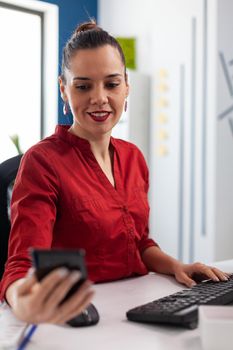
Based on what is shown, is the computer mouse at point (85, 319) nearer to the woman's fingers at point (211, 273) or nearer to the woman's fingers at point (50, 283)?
the woman's fingers at point (50, 283)

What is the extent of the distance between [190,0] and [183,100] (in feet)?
2.17

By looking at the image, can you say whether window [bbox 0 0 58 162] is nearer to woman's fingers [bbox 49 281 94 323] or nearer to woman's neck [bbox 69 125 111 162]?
woman's neck [bbox 69 125 111 162]

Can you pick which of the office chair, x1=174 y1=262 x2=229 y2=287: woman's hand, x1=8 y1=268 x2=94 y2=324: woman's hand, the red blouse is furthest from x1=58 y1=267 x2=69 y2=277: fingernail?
the office chair

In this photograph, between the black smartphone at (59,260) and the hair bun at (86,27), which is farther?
the hair bun at (86,27)

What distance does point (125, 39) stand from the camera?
4.02 metres

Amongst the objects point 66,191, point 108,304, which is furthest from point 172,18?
point 108,304

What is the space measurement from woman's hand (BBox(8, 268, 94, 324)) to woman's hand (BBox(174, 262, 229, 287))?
64cm

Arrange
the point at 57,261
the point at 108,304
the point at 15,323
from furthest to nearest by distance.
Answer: the point at 108,304 < the point at 15,323 < the point at 57,261

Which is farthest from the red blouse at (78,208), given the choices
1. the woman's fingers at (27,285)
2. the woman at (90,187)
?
the woman's fingers at (27,285)

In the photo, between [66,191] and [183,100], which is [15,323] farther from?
[183,100]

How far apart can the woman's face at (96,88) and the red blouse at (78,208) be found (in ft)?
0.21

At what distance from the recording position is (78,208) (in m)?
1.30

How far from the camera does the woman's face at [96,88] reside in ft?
4.42

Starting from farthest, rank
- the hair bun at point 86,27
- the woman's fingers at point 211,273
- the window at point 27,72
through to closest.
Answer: the window at point 27,72 → the hair bun at point 86,27 → the woman's fingers at point 211,273
